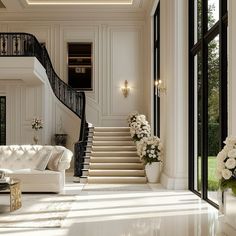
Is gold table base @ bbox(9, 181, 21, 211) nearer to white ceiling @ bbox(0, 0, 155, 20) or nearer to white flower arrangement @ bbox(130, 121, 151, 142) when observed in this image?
white flower arrangement @ bbox(130, 121, 151, 142)

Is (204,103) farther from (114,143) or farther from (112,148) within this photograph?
(114,143)

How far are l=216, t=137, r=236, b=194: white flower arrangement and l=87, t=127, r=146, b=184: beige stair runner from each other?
6.73 meters

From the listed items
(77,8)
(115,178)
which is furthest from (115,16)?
(115,178)

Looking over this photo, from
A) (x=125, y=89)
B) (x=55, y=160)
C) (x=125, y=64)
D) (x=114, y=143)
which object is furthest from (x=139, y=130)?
(x=55, y=160)

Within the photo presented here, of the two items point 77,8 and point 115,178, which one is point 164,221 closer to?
point 115,178

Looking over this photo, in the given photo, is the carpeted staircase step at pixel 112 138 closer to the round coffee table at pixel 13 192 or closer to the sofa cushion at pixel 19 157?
the sofa cushion at pixel 19 157

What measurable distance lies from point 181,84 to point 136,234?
5327mm

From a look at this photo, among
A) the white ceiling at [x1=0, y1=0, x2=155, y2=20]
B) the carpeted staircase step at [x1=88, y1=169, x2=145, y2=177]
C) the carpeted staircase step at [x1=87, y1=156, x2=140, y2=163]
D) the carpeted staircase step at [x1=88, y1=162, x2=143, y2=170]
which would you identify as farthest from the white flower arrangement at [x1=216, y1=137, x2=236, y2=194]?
the white ceiling at [x1=0, y1=0, x2=155, y2=20]

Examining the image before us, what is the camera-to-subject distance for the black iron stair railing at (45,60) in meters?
14.2

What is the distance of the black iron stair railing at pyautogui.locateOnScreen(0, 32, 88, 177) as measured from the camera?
1425 cm

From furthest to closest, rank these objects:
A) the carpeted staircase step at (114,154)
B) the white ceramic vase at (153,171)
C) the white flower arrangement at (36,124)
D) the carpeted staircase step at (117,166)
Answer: the white flower arrangement at (36,124) → the carpeted staircase step at (114,154) → the carpeted staircase step at (117,166) → the white ceramic vase at (153,171)

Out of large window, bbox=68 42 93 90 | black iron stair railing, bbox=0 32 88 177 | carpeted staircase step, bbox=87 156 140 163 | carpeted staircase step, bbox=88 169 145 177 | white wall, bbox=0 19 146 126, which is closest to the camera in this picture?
carpeted staircase step, bbox=88 169 145 177

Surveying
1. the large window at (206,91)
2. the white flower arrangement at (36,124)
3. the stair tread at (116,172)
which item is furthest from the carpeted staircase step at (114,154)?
the large window at (206,91)

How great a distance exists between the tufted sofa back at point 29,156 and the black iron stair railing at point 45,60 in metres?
2.77
